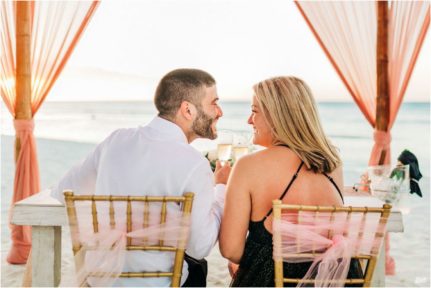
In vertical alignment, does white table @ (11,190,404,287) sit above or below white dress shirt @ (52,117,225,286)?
A: below

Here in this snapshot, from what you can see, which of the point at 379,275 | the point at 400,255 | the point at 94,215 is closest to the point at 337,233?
the point at 379,275

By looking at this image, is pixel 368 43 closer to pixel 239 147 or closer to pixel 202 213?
pixel 239 147

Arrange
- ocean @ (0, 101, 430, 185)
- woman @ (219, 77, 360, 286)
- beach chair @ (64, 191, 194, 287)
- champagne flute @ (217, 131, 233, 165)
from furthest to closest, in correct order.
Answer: ocean @ (0, 101, 430, 185)
champagne flute @ (217, 131, 233, 165)
woman @ (219, 77, 360, 286)
beach chair @ (64, 191, 194, 287)

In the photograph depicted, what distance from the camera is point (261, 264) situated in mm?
1680

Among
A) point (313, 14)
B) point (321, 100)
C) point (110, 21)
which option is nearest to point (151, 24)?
point (110, 21)

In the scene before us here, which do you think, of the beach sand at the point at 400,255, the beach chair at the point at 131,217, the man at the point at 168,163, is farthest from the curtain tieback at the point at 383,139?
the beach chair at the point at 131,217

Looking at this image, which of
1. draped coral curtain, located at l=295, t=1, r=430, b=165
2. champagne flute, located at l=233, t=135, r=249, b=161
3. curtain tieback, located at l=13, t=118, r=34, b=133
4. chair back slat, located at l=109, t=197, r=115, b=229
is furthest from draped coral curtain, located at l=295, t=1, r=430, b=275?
chair back slat, located at l=109, t=197, r=115, b=229

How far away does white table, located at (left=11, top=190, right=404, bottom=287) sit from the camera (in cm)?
188

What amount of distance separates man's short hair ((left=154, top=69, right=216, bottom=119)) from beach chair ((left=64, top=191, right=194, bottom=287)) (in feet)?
0.95

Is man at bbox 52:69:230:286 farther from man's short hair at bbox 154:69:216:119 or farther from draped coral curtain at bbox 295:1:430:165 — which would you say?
draped coral curtain at bbox 295:1:430:165

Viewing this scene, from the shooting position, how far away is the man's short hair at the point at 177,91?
1.68 metres

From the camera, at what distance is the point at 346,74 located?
364 centimetres

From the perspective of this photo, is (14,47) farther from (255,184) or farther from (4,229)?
(255,184)

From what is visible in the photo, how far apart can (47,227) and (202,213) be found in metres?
0.68
